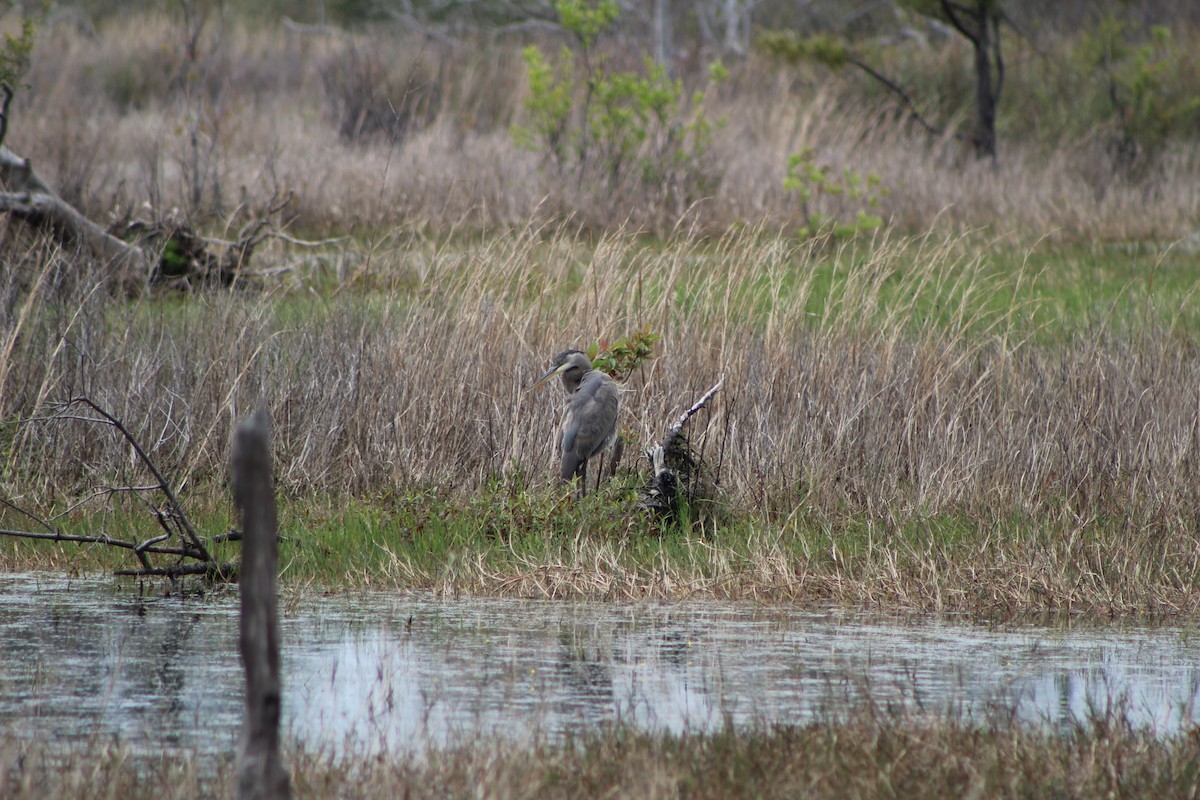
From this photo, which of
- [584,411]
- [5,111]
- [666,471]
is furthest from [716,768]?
[5,111]

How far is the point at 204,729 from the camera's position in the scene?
14.0ft

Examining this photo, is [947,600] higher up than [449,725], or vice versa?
[449,725]

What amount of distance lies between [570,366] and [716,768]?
3605 mm

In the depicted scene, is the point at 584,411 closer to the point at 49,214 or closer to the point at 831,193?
the point at 49,214

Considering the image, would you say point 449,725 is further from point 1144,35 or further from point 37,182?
point 1144,35

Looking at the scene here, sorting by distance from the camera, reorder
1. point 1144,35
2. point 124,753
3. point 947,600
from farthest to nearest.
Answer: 1. point 1144,35
2. point 947,600
3. point 124,753

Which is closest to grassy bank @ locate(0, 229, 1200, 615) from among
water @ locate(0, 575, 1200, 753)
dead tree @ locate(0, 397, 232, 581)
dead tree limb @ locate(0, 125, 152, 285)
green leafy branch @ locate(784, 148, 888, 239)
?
dead tree @ locate(0, 397, 232, 581)

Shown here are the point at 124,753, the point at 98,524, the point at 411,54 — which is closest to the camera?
the point at 124,753

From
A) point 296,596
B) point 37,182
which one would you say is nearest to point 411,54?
point 37,182

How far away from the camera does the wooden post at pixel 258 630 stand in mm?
2949

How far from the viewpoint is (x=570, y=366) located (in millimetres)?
7191

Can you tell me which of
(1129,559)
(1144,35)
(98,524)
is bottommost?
(98,524)

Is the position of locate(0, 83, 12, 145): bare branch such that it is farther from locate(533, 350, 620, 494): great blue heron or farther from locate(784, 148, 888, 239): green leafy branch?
locate(784, 148, 888, 239): green leafy branch

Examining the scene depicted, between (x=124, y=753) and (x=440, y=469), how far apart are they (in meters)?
4.27
